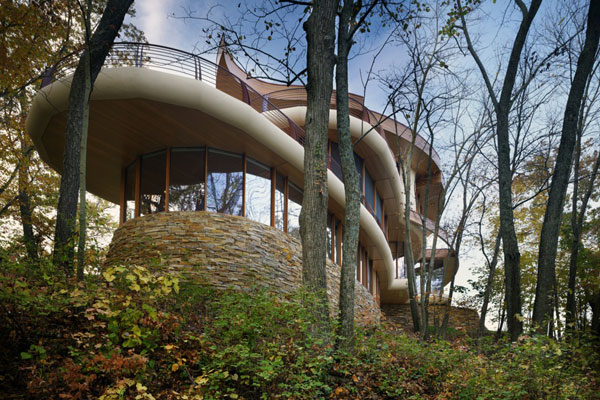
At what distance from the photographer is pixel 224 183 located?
39.1ft

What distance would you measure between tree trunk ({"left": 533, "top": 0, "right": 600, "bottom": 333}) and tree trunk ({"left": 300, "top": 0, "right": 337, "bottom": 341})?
3634 millimetres

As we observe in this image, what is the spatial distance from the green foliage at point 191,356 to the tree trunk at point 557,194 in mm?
860

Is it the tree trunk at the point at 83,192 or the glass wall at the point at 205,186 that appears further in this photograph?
the glass wall at the point at 205,186

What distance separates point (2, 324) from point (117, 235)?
766 centimetres

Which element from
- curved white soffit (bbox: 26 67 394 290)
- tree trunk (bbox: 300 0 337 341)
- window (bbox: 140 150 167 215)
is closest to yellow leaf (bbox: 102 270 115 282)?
tree trunk (bbox: 300 0 337 341)

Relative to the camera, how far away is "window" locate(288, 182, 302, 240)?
13.2 metres

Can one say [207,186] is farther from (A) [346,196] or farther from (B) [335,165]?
(B) [335,165]

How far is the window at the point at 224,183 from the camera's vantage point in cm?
1163

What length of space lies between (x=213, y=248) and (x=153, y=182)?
284cm

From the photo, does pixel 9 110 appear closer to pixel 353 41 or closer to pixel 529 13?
pixel 353 41

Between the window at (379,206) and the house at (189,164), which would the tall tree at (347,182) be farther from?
the window at (379,206)

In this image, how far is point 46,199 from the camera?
51.8ft

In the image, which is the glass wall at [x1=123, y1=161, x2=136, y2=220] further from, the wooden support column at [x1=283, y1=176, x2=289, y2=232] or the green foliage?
the green foliage

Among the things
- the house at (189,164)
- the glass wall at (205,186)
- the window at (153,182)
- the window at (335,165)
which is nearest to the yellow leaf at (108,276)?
the house at (189,164)
